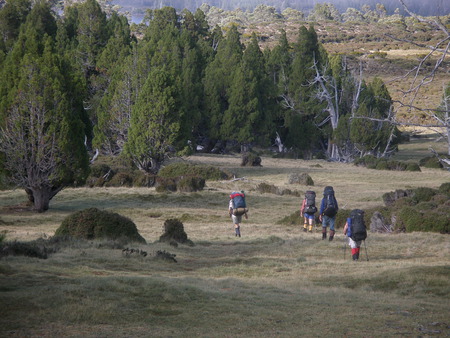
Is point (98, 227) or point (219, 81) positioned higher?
point (219, 81)

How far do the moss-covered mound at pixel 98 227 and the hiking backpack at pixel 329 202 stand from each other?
15.7ft

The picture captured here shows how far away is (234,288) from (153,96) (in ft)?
86.7

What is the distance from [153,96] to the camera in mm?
35812

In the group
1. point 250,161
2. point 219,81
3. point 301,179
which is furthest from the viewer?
point 219,81

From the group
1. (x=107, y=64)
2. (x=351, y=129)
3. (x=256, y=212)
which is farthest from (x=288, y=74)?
(x=256, y=212)

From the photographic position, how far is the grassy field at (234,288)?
768cm

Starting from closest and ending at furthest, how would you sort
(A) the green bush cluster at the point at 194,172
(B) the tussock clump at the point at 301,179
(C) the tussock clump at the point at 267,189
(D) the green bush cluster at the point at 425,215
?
1. (D) the green bush cluster at the point at 425,215
2. (C) the tussock clump at the point at 267,189
3. (B) the tussock clump at the point at 301,179
4. (A) the green bush cluster at the point at 194,172

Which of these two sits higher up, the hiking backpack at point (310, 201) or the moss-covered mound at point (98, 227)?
the hiking backpack at point (310, 201)

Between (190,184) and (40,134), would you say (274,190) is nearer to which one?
(190,184)

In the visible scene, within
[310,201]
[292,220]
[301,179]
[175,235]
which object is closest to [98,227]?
[175,235]

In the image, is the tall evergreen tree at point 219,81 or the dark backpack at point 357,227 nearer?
the dark backpack at point 357,227

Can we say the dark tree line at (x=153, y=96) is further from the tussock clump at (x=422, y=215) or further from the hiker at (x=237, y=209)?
the tussock clump at (x=422, y=215)

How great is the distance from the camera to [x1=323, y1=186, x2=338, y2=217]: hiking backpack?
16.8 metres

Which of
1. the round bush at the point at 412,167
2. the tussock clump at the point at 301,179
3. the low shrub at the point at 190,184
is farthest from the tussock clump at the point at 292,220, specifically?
the round bush at the point at 412,167
